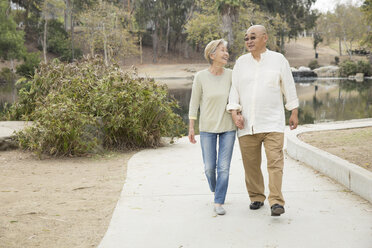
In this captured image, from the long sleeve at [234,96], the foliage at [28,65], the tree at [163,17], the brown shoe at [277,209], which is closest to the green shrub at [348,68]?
the tree at [163,17]

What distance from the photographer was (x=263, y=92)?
15.2ft

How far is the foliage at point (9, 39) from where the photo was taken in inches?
1828

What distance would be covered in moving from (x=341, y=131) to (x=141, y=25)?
54.2m

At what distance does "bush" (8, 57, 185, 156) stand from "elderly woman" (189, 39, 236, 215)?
158 inches

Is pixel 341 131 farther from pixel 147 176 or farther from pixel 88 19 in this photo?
pixel 88 19

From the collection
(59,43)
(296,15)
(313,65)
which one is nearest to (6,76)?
(59,43)

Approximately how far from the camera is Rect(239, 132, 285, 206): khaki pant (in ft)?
14.8

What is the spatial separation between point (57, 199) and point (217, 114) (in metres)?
2.18

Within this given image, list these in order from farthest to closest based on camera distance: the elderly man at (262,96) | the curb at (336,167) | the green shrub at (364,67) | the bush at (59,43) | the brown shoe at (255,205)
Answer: the bush at (59,43) → the green shrub at (364,67) → the curb at (336,167) → the brown shoe at (255,205) → the elderly man at (262,96)

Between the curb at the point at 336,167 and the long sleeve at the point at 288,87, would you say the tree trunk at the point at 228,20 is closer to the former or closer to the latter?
the curb at the point at 336,167

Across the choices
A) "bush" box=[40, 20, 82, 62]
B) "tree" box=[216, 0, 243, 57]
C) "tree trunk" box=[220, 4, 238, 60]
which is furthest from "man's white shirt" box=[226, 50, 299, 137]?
"bush" box=[40, 20, 82, 62]

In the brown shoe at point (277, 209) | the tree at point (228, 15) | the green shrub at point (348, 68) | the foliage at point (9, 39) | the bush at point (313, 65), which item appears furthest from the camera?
the bush at point (313, 65)

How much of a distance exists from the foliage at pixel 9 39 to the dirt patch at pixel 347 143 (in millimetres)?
42327

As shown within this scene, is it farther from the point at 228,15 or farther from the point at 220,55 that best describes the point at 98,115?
the point at 228,15
